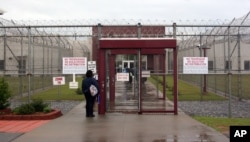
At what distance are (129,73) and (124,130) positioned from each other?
7.98m

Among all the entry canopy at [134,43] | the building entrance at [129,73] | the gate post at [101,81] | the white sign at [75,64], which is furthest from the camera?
Result: the white sign at [75,64]

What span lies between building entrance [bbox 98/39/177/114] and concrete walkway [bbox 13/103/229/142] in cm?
136

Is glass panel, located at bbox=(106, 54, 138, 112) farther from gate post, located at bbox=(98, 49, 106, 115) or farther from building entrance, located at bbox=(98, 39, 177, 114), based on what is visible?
gate post, located at bbox=(98, 49, 106, 115)

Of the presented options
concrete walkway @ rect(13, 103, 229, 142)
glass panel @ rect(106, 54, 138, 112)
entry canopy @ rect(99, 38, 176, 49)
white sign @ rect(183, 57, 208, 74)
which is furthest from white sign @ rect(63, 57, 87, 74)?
white sign @ rect(183, 57, 208, 74)

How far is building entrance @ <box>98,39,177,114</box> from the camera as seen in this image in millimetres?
16125

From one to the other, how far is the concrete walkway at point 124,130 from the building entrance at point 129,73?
1358 mm

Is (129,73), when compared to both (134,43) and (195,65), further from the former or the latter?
(195,65)

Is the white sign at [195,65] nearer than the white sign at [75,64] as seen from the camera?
Yes

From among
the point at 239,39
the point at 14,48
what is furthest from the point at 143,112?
the point at 14,48

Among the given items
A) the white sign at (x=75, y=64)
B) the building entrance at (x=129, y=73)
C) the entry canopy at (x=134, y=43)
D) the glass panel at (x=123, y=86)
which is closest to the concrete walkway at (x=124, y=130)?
the building entrance at (x=129, y=73)

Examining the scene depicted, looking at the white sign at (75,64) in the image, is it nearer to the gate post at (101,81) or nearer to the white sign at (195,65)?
the gate post at (101,81)

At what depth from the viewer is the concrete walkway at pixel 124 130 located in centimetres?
1087

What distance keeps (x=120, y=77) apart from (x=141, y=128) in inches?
215

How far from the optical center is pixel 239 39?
21141 mm
